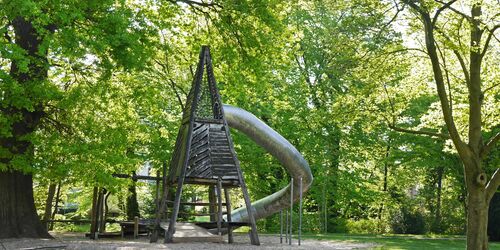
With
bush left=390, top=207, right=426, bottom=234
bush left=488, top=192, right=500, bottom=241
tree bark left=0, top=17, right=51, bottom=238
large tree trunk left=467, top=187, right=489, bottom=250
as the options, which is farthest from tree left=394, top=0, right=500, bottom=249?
bush left=390, top=207, right=426, bottom=234

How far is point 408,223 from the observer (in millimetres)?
31141

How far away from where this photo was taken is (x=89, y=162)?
16078 millimetres

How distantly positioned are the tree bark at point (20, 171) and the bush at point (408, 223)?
1959 cm

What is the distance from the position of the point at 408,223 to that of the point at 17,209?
20665 millimetres

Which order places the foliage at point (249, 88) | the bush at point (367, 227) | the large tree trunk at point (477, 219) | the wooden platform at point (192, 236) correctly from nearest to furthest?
the foliage at point (249, 88) < the wooden platform at point (192, 236) < the large tree trunk at point (477, 219) < the bush at point (367, 227)

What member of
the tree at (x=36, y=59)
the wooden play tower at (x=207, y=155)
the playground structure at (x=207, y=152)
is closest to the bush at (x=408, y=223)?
the playground structure at (x=207, y=152)

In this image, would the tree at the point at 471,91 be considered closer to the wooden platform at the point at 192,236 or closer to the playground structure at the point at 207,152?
the playground structure at the point at 207,152

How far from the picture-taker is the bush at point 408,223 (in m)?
31.1

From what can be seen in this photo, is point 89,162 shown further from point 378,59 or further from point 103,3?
point 378,59

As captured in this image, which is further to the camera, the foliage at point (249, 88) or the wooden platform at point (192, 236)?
the wooden platform at point (192, 236)

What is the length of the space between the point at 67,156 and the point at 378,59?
9.66m

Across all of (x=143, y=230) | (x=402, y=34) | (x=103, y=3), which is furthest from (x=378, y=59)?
(x=143, y=230)

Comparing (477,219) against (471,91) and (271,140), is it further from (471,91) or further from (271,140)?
(271,140)

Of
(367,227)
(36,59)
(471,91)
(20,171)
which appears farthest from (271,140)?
(367,227)
